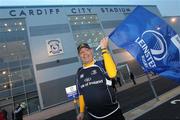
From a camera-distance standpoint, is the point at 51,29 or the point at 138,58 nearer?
the point at 138,58

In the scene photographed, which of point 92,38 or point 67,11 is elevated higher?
point 67,11

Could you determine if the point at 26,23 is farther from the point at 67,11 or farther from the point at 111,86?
the point at 111,86

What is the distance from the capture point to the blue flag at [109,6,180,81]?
496cm

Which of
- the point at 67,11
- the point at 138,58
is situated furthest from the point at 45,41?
the point at 138,58

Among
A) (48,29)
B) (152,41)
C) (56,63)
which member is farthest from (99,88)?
(48,29)

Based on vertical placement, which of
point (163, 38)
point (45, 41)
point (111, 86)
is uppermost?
point (45, 41)

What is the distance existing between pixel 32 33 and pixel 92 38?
32.3 ft

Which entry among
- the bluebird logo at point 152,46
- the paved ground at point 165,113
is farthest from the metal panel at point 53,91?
the bluebird logo at point 152,46

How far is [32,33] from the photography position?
26734mm

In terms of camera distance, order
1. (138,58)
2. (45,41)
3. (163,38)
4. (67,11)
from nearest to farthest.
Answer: (163,38)
(138,58)
(45,41)
(67,11)

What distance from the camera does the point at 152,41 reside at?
555 centimetres

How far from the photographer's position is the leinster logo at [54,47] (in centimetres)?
2698

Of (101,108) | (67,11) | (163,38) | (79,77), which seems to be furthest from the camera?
(67,11)

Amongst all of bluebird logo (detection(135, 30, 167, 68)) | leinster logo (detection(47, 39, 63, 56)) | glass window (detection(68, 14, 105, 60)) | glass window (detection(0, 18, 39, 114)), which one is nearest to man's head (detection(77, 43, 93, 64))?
bluebird logo (detection(135, 30, 167, 68))
